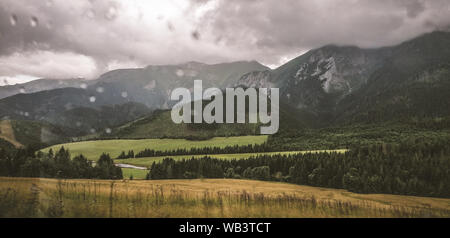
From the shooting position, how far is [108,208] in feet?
72.4

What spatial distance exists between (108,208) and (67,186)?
16.7 feet

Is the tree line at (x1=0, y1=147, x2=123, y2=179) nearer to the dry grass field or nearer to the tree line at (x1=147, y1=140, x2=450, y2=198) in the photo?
the dry grass field

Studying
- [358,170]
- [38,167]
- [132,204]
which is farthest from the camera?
[358,170]

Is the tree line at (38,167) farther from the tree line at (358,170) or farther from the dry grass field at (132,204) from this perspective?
the tree line at (358,170)

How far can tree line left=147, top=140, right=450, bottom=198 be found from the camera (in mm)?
78500

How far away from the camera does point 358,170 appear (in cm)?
8800

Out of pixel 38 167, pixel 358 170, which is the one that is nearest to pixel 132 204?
pixel 38 167

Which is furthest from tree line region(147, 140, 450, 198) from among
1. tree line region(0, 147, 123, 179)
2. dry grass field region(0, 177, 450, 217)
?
dry grass field region(0, 177, 450, 217)

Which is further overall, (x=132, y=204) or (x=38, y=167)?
(x=38, y=167)

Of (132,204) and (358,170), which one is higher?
(132,204)

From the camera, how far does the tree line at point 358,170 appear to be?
258 ft

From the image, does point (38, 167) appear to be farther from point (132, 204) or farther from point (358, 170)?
point (358, 170)
